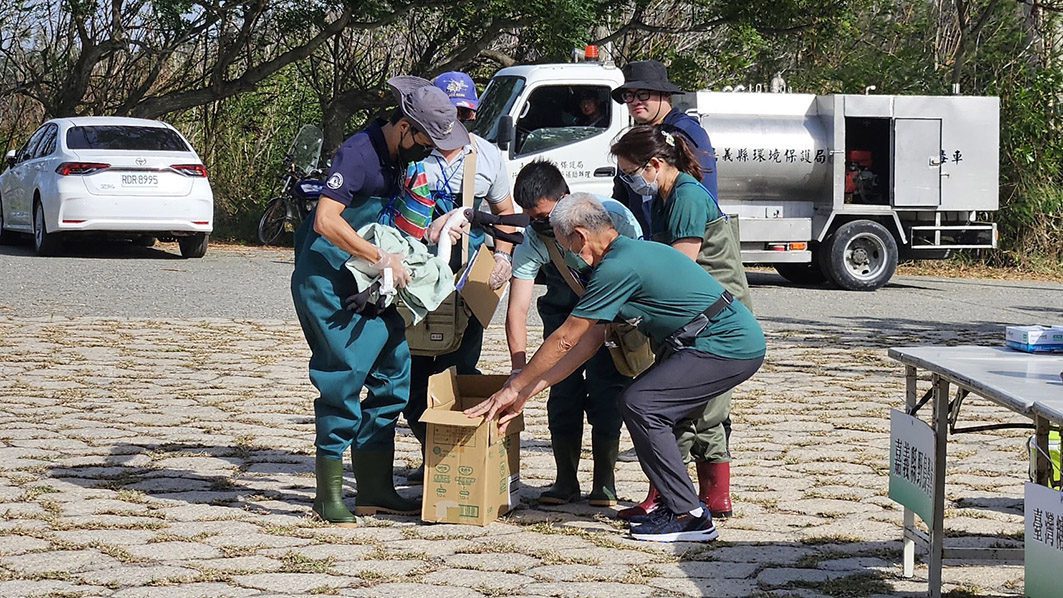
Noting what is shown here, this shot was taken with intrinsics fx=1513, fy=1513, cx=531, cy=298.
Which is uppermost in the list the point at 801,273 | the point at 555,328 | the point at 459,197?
the point at 459,197

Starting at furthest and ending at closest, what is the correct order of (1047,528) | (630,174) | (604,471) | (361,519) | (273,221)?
1. (273,221)
2. (604,471)
3. (361,519)
4. (630,174)
5. (1047,528)

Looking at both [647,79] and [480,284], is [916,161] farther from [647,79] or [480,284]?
[480,284]

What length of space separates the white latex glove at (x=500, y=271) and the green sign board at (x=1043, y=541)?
2.67 meters

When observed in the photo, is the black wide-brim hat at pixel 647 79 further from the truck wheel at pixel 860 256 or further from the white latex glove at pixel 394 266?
the truck wheel at pixel 860 256

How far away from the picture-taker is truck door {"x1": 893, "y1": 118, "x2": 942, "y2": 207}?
54.8 ft

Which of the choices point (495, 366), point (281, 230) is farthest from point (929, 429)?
point (281, 230)

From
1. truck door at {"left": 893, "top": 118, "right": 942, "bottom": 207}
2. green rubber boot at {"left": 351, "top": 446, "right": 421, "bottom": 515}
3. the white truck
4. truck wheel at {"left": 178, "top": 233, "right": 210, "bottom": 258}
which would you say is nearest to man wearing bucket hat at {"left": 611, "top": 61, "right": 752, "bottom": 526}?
green rubber boot at {"left": 351, "top": 446, "right": 421, "bottom": 515}

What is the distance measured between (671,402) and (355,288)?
127cm

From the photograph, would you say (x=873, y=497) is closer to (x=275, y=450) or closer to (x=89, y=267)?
(x=275, y=450)

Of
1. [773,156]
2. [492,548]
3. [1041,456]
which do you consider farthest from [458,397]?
[773,156]

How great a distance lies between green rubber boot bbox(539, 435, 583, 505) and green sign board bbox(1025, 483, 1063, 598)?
256cm

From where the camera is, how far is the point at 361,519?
5.93 meters

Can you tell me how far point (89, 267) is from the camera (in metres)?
16.1

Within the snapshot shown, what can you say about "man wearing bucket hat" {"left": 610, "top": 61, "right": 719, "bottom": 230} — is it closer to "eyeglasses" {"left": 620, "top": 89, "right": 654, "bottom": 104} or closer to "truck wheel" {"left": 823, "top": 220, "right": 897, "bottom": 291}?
"eyeglasses" {"left": 620, "top": 89, "right": 654, "bottom": 104}
